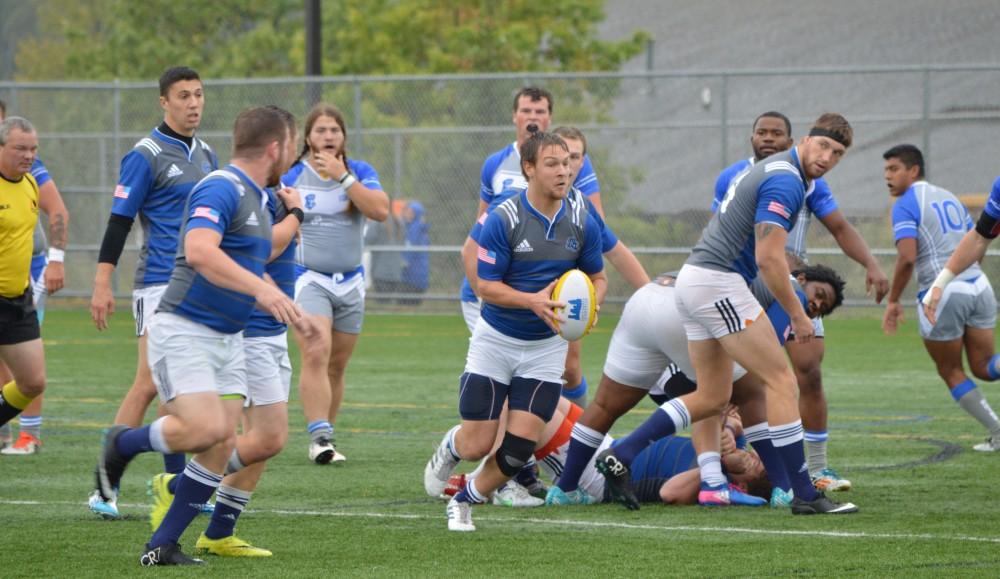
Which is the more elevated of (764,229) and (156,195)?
(156,195)

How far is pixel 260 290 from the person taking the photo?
20.1ft

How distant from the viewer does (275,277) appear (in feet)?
25.6

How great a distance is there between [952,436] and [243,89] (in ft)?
49.7

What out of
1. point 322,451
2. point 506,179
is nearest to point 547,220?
point 506,179

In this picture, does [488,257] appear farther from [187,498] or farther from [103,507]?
[103,507]

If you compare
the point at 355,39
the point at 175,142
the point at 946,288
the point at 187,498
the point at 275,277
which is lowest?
the point at 187,498

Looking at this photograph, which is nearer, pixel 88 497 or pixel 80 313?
pixel 88 497

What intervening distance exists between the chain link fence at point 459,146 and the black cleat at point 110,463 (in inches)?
527

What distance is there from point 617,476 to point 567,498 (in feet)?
1.39

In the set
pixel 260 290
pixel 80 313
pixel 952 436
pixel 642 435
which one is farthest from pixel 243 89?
pixel 260 290

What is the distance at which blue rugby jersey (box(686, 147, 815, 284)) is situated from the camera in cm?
769

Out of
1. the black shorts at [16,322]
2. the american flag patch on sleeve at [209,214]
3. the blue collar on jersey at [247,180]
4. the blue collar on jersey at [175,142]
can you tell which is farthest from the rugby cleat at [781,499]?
the black shorts at [16,322]

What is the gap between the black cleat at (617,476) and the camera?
26.7 feet

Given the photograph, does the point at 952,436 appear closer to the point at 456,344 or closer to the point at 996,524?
the point at 996,524
